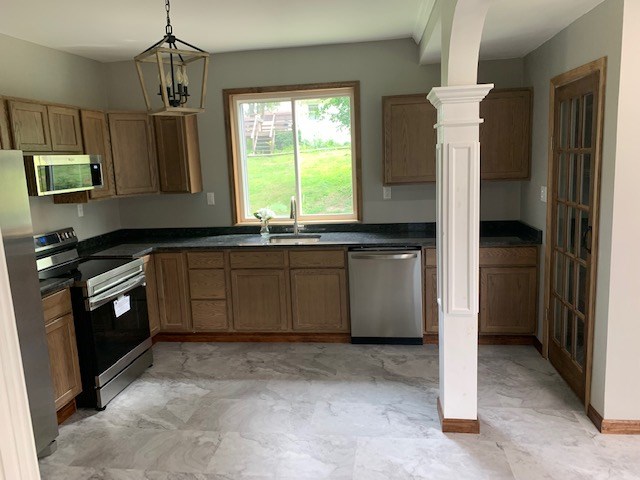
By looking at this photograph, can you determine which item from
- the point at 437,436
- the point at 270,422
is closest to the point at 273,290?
the point at 270,422

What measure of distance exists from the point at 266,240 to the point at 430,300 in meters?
1.50

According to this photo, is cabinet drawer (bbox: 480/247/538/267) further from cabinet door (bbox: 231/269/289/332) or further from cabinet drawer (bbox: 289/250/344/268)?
cabinet door (bbox: 231/269/289/332)

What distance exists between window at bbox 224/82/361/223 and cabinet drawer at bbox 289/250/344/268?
62 cm

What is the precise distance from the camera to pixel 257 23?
344cm

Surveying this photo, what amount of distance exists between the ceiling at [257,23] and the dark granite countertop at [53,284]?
1638 millimetres

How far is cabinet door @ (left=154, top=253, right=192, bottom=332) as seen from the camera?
4.19m

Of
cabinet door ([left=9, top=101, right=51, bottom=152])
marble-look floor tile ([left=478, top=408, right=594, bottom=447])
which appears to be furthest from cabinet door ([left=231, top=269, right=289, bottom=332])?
marble-look floor tile ([left=478, top=408, right=594, bottom=447])

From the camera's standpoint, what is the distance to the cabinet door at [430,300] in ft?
12.8

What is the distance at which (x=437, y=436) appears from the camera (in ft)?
8.87

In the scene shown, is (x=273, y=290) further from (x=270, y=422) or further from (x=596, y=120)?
(x=596, y=120)

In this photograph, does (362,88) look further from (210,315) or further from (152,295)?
(152,295)

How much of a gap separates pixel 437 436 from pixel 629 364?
1086 millimetres

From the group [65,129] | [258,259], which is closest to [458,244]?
[258,259]

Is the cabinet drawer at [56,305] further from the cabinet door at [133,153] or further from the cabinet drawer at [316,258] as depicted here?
the cabinet drawer at [316,258]
